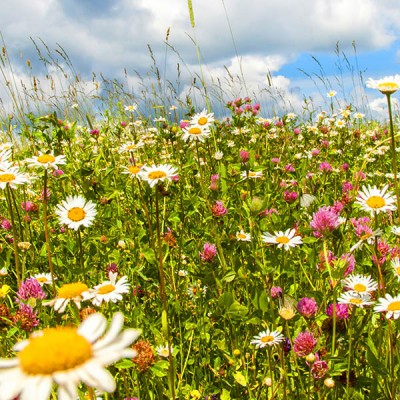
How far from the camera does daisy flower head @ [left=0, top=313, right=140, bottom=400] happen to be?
41cm

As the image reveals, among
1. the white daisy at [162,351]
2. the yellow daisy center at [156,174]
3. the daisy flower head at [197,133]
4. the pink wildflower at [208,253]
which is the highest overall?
the daisy flower head at [197,133]

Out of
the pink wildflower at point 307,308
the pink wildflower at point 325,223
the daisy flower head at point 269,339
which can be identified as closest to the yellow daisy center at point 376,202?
the pink wildflower at point 325,223

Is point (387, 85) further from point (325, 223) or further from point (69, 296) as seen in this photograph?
point (69, 296)

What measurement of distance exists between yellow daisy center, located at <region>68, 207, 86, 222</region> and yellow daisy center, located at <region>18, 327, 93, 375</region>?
111 centimetres

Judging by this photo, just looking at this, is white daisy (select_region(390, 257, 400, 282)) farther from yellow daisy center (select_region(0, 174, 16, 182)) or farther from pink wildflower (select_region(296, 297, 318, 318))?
yellow daisy center (select_region(0, 174, 16, 182))

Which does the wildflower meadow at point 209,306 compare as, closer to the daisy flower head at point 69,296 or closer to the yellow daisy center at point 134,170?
the daisy flower head at point 69,296

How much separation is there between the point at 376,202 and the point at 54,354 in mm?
1065

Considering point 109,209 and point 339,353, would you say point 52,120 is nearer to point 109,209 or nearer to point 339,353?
point 109,209

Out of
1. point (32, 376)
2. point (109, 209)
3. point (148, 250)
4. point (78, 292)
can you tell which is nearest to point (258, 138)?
point (109, 209)

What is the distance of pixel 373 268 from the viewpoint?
138 cm

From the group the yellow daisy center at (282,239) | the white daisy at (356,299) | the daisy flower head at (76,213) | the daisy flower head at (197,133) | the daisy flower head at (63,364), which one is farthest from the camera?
the daisy flower head at (197,133)

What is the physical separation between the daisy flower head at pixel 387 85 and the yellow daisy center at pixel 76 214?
3.36ft

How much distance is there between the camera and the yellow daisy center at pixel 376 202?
1246 millimetres

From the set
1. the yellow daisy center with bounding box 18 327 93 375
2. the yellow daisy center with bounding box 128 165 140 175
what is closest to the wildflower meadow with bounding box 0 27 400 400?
the yellow daisy center with bounding box 18 327 93 375
